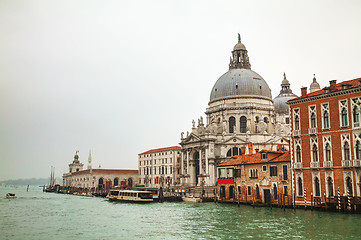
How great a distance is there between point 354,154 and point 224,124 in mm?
37687

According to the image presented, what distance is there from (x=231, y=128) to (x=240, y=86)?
297 inches

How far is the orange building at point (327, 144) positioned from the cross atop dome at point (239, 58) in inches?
1594

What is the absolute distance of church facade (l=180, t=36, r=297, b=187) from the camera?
6538cm

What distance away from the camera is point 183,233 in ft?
82.0

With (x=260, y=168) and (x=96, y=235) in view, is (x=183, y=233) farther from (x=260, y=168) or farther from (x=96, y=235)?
(x=260, y=168)

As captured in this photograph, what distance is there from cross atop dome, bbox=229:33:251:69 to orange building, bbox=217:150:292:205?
3294 centimetres

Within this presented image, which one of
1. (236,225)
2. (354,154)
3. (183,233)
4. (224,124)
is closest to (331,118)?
(354,154)

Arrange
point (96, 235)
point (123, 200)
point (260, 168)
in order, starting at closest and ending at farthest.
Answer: point (96, 235)
point (260, 168)
point (123, 200)

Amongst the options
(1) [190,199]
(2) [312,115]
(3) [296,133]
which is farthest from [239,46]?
(2) [312,115]

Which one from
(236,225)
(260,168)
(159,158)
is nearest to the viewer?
(236,225)

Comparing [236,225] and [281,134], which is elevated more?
[281,134]

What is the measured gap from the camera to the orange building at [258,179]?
3853 centimetres

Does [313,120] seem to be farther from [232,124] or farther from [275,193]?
[232,124]

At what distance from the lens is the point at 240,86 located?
71312mm
